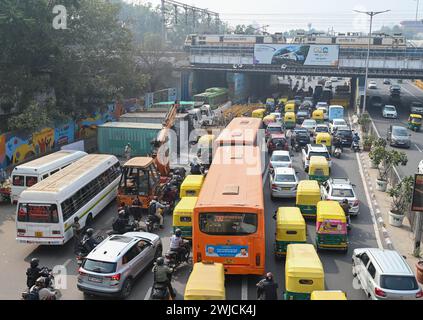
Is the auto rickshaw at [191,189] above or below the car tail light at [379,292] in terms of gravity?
above

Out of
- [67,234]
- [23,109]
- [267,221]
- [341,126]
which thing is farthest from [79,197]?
[341,126]

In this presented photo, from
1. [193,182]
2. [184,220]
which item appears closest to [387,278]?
[184,220]

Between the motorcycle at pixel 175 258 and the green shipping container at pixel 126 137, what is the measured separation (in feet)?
56.0

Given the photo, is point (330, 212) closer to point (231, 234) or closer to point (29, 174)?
point (231, 234)

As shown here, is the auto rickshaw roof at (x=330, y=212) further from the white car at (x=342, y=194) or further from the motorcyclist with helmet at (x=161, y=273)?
the motorcyclist with helmet at (x=161, y=273)

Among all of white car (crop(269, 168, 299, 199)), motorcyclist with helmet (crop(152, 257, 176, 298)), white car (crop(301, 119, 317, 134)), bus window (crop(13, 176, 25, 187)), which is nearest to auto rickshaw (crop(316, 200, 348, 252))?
white car (crop(269, 168, 299, 199))

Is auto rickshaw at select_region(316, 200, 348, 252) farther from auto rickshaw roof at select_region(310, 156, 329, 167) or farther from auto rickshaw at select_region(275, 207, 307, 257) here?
auto rickshaw roof at select_region(310, 156, 329, 167)

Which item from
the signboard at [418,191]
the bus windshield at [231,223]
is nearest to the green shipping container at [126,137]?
the bus windshield at [231,223]

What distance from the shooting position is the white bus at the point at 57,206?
16.3 meters

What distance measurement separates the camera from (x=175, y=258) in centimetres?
1531

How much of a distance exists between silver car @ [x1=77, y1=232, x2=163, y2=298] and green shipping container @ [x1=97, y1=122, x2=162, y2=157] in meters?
18.2

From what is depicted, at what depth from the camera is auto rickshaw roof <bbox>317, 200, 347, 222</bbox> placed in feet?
54.2

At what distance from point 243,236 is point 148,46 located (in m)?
47.5

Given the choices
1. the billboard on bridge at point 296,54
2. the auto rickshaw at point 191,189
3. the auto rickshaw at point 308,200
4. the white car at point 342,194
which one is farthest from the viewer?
the billboard on bridge at point 296,54
